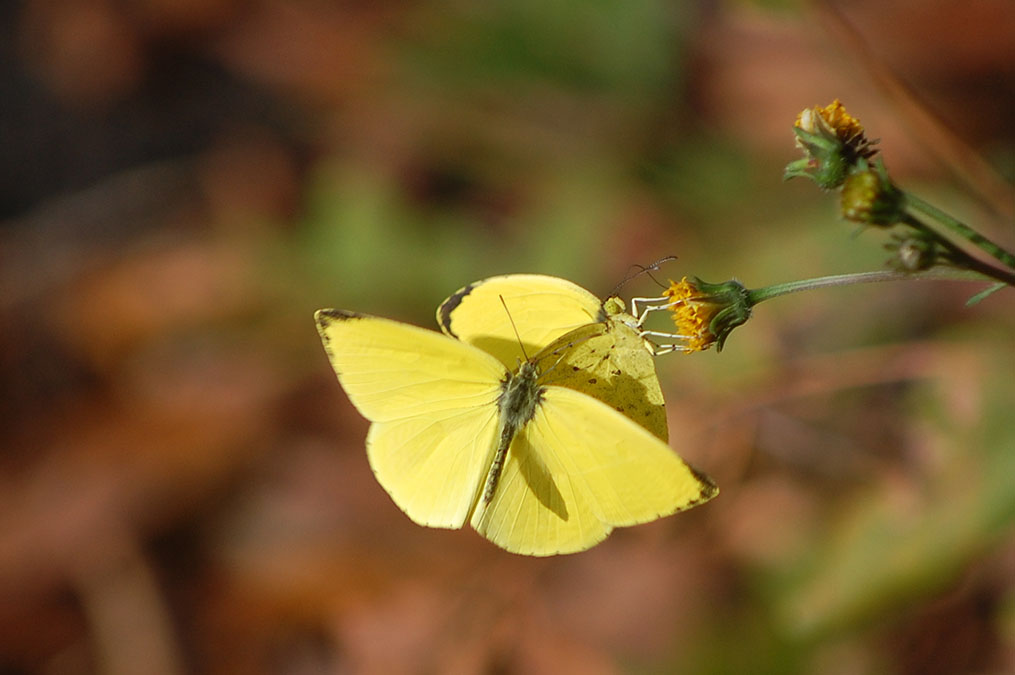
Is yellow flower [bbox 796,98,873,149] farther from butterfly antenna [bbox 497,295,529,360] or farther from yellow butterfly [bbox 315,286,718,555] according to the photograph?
butterfly antenna [bbox 497,295,529,360]

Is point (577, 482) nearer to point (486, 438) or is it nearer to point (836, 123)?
point (486, 438)

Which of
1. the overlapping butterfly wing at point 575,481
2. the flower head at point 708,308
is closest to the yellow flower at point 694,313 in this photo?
the flower head at point 708,308

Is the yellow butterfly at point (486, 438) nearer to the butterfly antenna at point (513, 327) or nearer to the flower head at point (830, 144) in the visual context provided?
the butterfly antenna at point (513, 327)

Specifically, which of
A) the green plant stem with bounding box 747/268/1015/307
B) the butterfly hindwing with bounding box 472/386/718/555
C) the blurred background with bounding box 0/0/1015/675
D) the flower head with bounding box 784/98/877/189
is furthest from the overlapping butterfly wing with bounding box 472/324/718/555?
the blurred background with bounding box 0/0/1015/675

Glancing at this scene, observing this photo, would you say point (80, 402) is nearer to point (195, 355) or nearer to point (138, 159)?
point (195, 355)

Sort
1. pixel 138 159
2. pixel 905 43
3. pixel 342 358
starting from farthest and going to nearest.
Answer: pixel 138 159, pixel 905 43, pixel 342 358

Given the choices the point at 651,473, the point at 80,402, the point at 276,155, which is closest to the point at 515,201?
the point at 276,155
